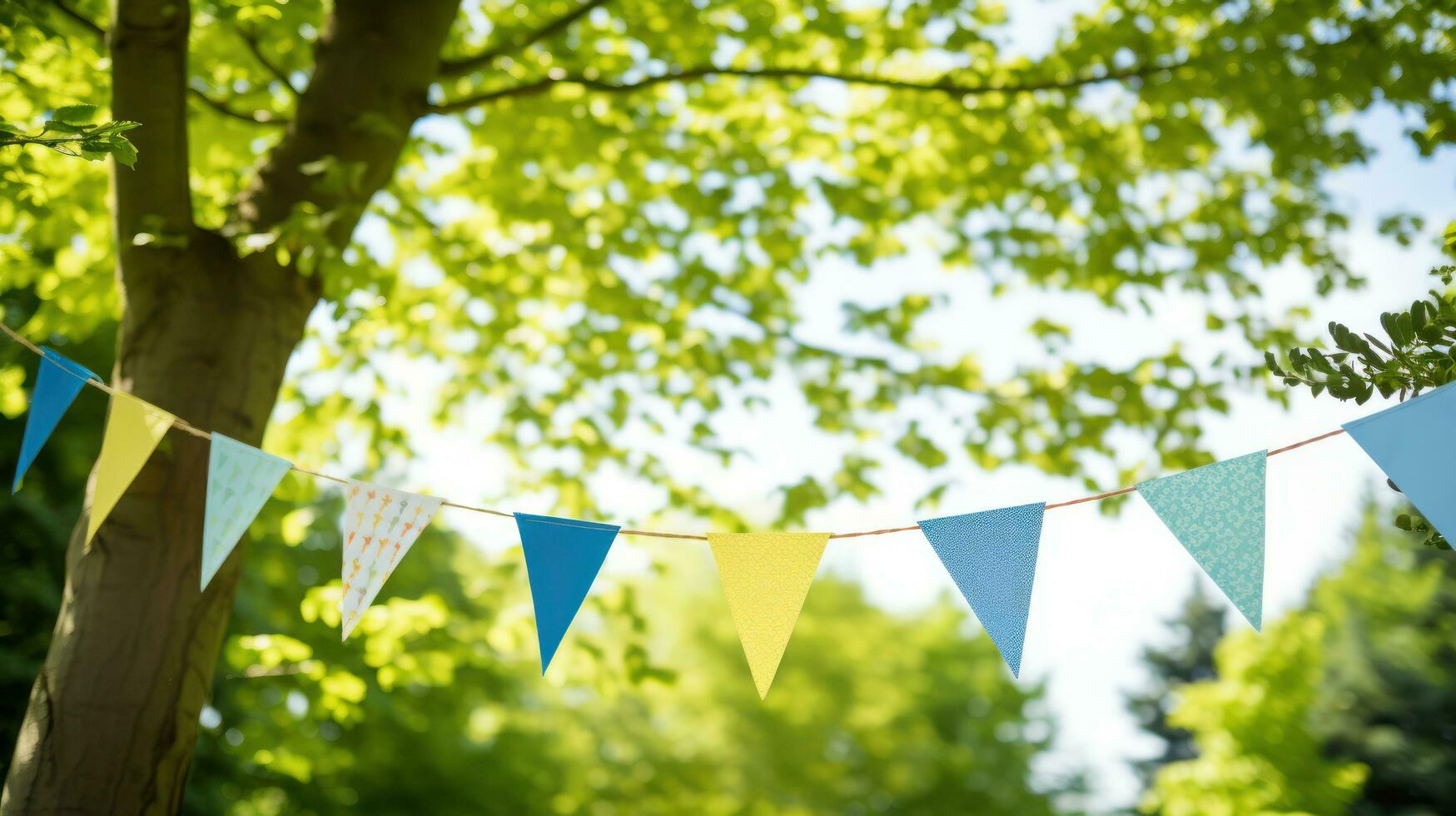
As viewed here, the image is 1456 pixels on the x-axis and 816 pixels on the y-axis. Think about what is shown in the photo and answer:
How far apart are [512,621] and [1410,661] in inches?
632

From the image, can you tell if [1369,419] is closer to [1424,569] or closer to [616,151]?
[616,151]

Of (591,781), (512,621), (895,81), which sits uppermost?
(895,81)

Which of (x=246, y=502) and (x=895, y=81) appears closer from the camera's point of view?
(x=246, y=502)

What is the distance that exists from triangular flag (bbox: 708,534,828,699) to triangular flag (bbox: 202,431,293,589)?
118 centimetres

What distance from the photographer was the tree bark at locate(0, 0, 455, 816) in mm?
2621

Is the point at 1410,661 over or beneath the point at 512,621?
over

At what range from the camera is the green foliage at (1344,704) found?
12930 millimetres

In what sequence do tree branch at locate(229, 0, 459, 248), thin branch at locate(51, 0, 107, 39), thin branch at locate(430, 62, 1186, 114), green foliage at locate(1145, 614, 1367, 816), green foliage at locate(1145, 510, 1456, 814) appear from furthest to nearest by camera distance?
green foliage at locate(1145, 510, 1456, 814)
green foliage at locate(1145, 614, 1367, 816)
thin branch at locate(430, 62, 1186, 114)
tree branch at locate(229, 0, 459, 248)
thin branch at locate(51, 0, 107, 39)

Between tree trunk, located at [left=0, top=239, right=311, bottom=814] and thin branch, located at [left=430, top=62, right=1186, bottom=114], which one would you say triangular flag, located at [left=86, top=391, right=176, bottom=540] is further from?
thin branch, located at [left=430, top=62, right=1186, bottom=114]

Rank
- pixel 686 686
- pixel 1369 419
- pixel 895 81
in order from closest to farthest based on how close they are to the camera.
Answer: pixel 1369 419
pixel 895 81
pixel 686 686

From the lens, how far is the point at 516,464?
5250mm

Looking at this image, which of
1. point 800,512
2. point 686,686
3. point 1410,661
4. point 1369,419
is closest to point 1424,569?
point 1410,661

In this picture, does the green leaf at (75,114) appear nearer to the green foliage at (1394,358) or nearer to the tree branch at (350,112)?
the tree branch at (350,112)

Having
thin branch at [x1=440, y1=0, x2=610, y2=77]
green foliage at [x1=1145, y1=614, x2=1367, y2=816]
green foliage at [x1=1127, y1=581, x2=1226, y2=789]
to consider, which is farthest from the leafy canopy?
green foliage at [x1=1127, y1=581, x2=1226, y2=789]
